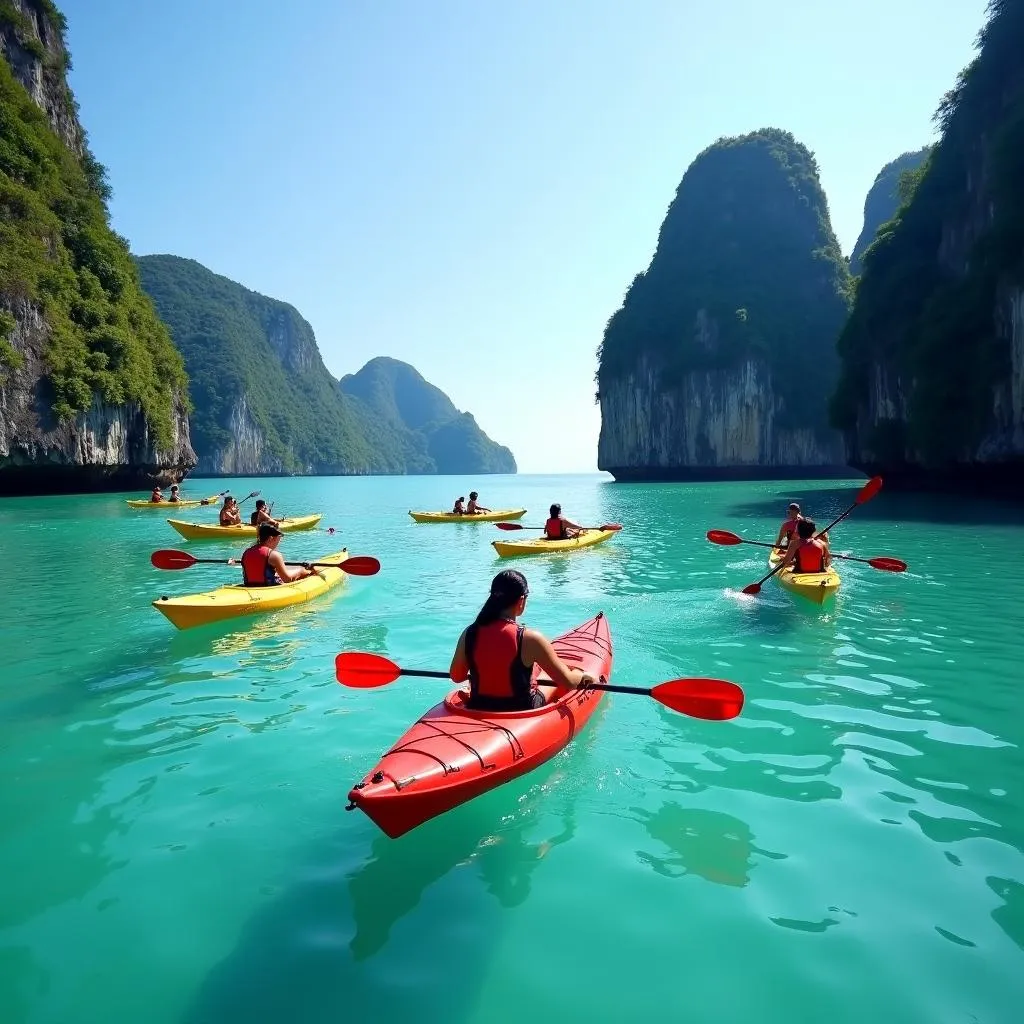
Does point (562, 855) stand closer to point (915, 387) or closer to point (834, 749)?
point (834, 749)

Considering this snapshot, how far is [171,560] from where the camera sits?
33.3ft

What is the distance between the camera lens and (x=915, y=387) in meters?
31.5

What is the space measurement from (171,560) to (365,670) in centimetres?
626

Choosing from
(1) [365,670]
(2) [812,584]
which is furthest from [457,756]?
(2) [812,584]

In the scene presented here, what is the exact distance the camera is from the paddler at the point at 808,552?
33.0 feet

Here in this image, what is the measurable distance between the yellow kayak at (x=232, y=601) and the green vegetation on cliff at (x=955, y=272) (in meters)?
27.4

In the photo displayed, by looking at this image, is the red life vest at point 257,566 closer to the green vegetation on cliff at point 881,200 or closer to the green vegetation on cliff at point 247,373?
the green vegetation on cliff at point 881,200

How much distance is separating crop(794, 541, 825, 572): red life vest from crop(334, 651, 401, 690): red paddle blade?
275 inches

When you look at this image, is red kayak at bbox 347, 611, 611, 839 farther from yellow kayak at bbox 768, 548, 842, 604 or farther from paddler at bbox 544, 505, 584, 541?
paddler at bbox 544, 505, 584, 541

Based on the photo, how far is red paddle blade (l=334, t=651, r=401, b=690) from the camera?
5.20 m

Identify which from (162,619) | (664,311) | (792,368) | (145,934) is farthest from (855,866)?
(664,311)

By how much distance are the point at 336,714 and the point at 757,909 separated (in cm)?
369

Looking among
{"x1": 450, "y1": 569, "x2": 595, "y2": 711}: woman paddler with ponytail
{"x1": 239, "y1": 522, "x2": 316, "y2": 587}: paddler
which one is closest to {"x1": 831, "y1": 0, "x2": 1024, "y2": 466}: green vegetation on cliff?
{"x1": 239, "y1": 522, "x2": 316, "y2": 587}: paddler

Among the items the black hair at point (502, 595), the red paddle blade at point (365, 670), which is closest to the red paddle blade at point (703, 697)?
the black hair at point (502, 595)
